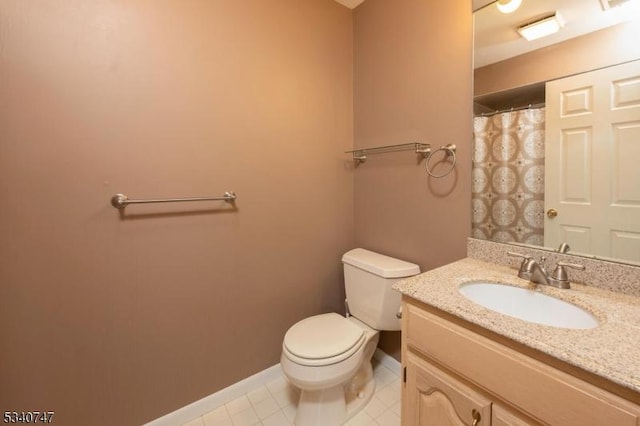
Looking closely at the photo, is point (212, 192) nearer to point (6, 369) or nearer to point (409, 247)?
point (6, 369)

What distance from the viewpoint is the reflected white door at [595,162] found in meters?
0.90

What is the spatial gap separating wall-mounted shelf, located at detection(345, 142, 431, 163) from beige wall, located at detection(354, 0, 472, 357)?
31 millimetres

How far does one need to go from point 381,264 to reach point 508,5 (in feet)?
4.23

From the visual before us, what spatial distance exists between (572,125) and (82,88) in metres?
1.88

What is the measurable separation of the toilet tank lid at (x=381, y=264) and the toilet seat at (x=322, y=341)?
1.03 feet

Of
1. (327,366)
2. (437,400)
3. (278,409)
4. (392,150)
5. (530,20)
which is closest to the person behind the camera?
(437,400)

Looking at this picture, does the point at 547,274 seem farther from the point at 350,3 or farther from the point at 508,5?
the point at 350,3

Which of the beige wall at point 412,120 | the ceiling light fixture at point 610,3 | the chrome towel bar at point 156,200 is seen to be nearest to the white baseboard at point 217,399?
the beige wall at point 412,120

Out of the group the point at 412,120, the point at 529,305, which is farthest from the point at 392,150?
the point at 529,305

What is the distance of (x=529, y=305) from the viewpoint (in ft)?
3.17

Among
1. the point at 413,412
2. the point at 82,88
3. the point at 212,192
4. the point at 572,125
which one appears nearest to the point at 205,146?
the point at 212,192

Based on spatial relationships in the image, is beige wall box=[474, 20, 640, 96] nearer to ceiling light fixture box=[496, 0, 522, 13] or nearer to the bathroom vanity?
ceiling light fixture box=[496, 0, 522, 13]

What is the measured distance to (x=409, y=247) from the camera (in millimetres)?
1588

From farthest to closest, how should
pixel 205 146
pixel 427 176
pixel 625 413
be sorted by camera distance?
pixel 427 176
pixel 205 146
pixel 625 413
